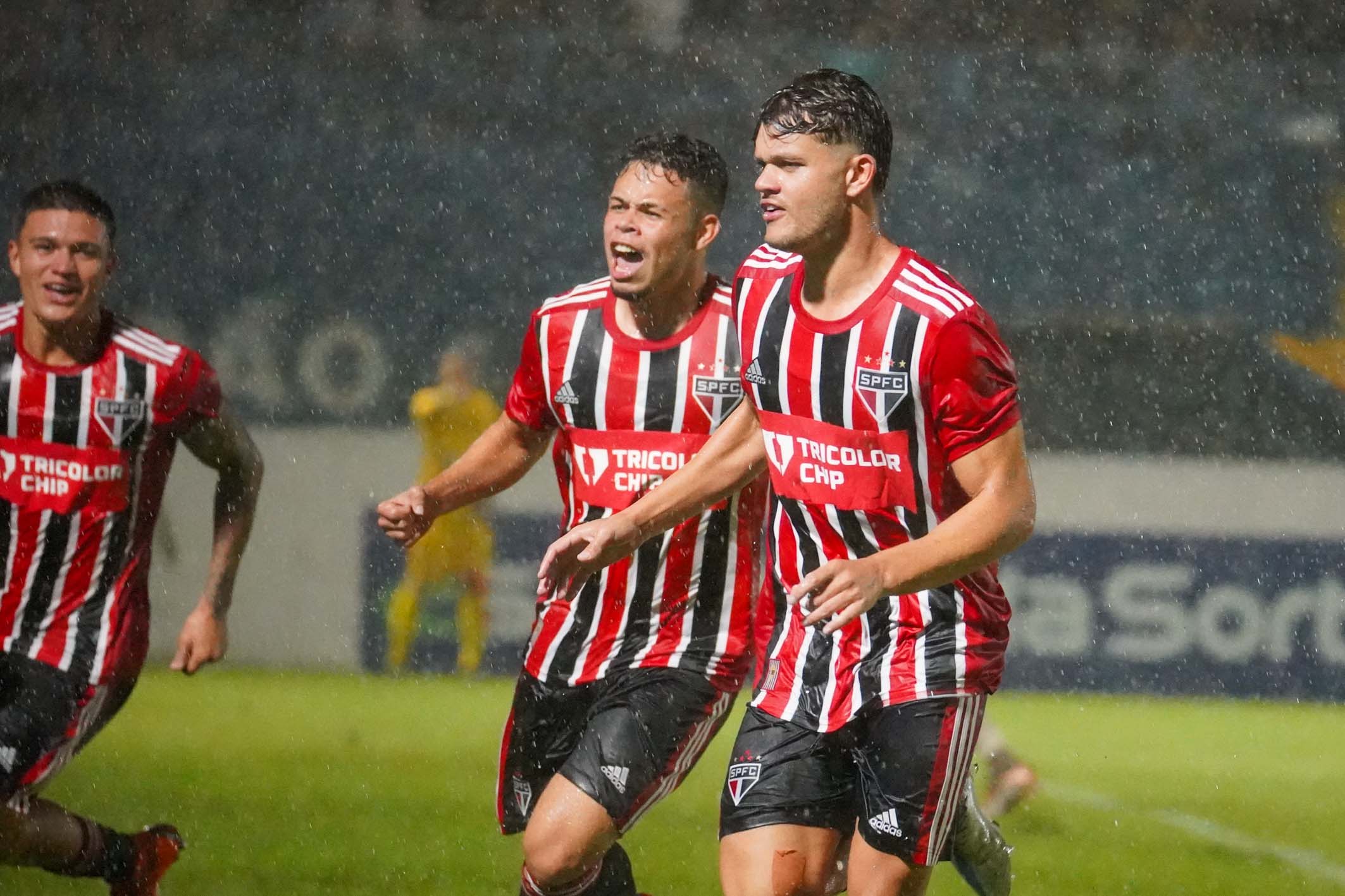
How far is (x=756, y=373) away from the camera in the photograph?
2.74 m

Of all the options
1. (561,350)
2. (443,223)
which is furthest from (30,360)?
(443,223)

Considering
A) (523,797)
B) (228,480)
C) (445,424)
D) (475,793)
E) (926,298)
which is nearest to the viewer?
(926,298)

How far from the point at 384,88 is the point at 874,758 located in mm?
6658

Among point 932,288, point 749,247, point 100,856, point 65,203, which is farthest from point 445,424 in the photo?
point 932,288

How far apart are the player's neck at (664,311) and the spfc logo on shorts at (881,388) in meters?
0.64

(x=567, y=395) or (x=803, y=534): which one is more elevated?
(x=567, y=395)

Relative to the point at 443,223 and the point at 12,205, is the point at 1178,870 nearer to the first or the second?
the point at 443,223

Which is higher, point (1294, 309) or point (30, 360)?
point (1294, 309)

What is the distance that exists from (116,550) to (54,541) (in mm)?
122

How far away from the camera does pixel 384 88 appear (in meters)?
8.59

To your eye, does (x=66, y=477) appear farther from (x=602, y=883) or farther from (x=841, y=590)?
(x=841, y=590)

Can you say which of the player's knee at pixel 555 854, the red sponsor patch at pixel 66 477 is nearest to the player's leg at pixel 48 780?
the red sponsor patch at pixel 66 477

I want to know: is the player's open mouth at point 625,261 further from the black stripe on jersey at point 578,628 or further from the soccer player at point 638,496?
the black stripe on jersey at point 578,628

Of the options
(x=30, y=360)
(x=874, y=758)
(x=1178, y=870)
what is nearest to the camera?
(x=874, y=758)
